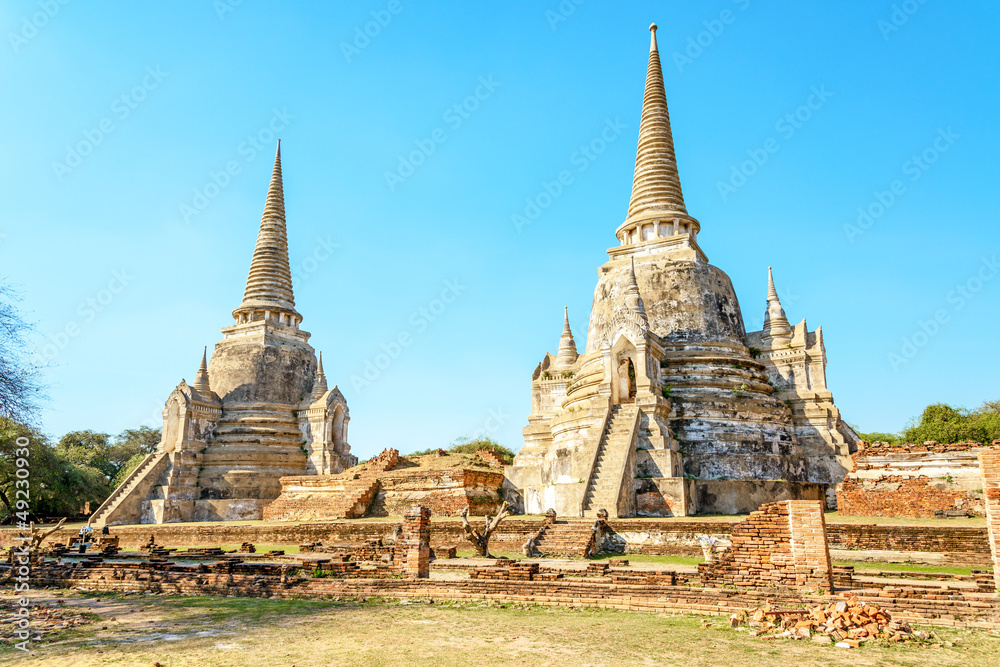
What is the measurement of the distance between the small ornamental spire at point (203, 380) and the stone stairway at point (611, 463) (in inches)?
820

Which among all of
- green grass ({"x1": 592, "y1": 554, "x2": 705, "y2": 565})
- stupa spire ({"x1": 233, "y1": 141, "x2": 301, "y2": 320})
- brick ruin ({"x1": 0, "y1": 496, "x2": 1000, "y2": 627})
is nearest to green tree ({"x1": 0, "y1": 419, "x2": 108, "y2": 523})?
stupa spire ({"x1": 233, "y1": 141, "x2": 301, "y2": 320})

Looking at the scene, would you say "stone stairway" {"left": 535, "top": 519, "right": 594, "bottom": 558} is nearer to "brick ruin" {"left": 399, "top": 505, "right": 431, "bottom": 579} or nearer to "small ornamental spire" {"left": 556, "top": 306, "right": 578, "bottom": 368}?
"brick ruin" {"left": 399, "top": 505, "right": 431, "bottom": 579}

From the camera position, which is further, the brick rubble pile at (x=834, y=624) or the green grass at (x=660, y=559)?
the green grass at (x=660, y=559)

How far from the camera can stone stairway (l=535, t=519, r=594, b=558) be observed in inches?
627

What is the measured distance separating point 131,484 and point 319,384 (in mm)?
9102

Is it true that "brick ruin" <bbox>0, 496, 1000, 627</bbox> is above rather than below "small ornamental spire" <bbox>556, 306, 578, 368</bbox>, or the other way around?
below

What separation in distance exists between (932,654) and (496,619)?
501 cm

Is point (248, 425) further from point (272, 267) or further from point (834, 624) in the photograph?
point (834, 624)

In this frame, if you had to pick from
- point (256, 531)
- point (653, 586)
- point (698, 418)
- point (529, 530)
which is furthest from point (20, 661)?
point (698, 418)

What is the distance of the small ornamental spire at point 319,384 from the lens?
114 ft

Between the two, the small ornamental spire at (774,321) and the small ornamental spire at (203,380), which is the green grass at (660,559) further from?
the small ornamental spire at (203,380)

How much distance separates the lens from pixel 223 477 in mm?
31453

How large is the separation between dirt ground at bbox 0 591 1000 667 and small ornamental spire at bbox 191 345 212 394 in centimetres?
2422

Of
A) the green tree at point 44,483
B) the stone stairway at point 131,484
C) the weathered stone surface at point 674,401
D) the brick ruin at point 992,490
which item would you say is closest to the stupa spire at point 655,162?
the weathered stone surface at point 674,401
